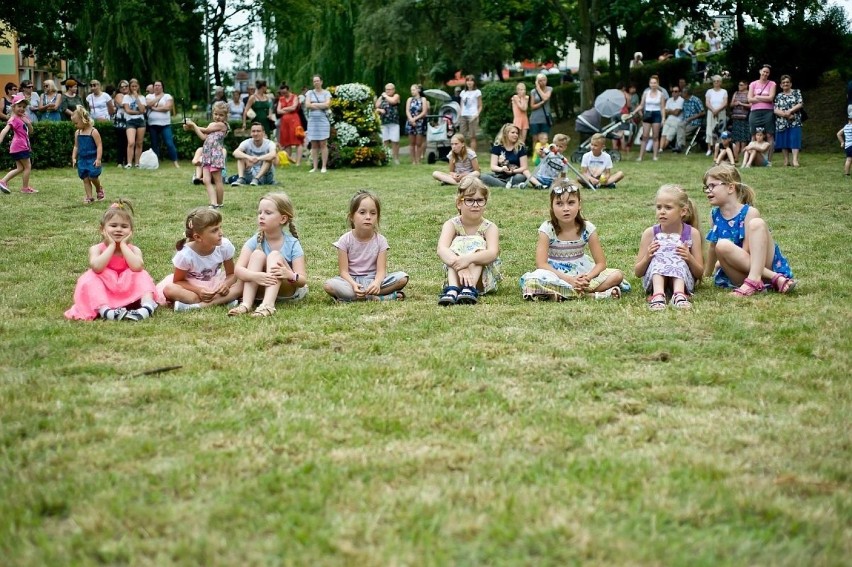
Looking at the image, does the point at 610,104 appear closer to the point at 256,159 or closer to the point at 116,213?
the point at 256,159

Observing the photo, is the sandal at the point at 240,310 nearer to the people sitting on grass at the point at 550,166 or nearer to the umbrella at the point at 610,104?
the people sitting on grass at the point at 550,166

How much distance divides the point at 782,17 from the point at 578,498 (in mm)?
25553

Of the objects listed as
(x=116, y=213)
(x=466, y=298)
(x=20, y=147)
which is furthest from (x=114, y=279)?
(x=20, y=147)

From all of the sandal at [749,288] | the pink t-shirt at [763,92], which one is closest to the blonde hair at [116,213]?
the sandal at [749,288]

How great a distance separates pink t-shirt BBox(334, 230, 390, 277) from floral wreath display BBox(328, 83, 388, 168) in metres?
12.1

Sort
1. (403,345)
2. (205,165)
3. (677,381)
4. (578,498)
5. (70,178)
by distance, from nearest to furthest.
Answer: (578,498), (677,381), (403,345), (205,165), (70,178)

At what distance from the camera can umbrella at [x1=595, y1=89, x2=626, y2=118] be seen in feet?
67.8

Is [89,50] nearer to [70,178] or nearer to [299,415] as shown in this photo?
[70,178]

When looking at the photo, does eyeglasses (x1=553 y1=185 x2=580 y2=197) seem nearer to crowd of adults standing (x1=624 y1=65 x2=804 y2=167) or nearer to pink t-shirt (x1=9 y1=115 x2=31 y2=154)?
pink t-shirt (x1=9 y1=115 x2=31 y2=154)

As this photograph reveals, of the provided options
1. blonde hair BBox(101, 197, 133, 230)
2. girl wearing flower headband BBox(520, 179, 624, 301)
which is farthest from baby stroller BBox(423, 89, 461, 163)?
blonde hair BBox(101, 197, 133, 230)

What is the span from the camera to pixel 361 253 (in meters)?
7.52

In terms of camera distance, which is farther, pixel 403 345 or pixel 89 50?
pixel 89 50

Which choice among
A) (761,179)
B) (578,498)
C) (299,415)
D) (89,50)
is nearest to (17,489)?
(299,415)

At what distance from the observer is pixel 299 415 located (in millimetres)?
4324
